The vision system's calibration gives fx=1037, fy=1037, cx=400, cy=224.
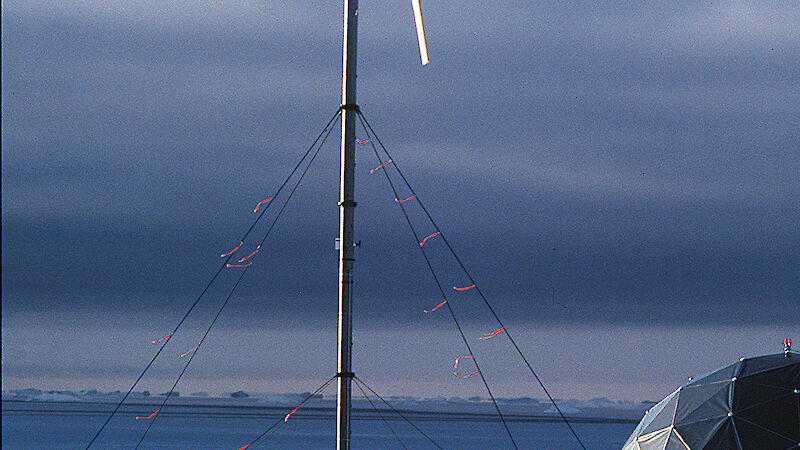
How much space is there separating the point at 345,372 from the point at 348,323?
97 cm

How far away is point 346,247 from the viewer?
2020 centimetres

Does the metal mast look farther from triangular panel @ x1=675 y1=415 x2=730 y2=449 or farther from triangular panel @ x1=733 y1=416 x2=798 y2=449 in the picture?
triangular panel @ x1=733 y1=416 x2=798 y2=449

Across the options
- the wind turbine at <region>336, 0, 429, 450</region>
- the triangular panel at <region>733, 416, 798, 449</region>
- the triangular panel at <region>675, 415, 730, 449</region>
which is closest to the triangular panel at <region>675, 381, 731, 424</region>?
the triangular panel at <region>675, 415, 730, 449</region>

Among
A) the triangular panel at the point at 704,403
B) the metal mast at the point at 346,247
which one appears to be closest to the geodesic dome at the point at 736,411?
the triangular panel at the point at 704,403

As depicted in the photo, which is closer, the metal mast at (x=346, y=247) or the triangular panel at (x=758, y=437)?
the metal mast at (x=346, y=247)

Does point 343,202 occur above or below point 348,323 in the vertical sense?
above

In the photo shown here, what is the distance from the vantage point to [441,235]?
21000 millimetres

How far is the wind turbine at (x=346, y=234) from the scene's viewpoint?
66.0 feet

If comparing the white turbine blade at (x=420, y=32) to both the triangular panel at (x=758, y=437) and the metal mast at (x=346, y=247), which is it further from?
the triangular panel at (x=758, y=437)

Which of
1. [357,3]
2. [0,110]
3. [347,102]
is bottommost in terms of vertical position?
[0,110]

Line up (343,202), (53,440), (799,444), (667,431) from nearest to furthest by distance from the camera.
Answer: (343,202)
(799,444)
(667,431)
(53,440)

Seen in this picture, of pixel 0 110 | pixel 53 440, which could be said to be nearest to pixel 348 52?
pixel 0 110

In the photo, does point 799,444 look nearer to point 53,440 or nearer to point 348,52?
point 348,52

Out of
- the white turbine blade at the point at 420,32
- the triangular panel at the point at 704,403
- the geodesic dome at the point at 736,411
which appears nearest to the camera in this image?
the white turbine blade at the point at 420,32
